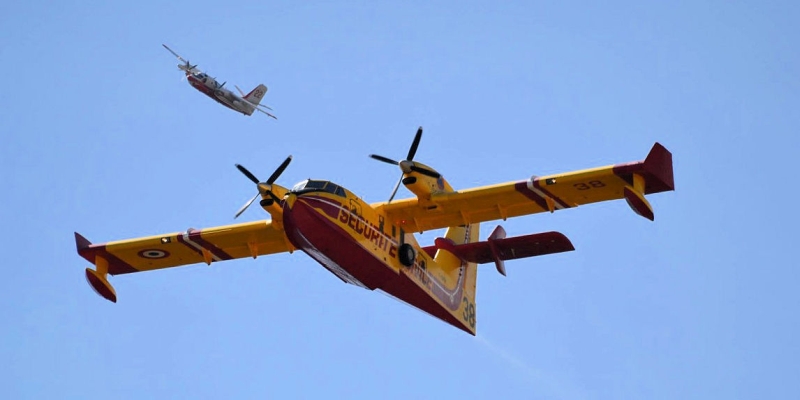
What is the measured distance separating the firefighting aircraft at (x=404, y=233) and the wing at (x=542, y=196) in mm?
24

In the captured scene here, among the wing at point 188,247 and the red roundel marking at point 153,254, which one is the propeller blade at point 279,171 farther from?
the red roundel marking at point 153,254

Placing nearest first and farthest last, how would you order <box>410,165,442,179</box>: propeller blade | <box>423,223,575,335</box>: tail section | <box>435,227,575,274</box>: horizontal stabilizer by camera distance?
1. <box>435,227,575,274</box>: horizontal stabilizer
2. <box>410,165,442,179</box>: propeller blade
3. <box>423,223,575,335</box>: tail section

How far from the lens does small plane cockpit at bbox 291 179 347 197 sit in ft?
82.6

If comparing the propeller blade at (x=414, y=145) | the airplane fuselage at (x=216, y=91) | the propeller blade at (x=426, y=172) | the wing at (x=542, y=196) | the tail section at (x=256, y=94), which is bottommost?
the wing at (x=542, y=196)

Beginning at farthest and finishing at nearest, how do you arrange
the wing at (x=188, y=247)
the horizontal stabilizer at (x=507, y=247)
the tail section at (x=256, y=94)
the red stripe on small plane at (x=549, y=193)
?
the tail section at (x=256, y=94), the wing at (x=188, y=247), the horizontal stabilizer at (x=507, y=247), the red stripe on small plane at (x=549, y=193)

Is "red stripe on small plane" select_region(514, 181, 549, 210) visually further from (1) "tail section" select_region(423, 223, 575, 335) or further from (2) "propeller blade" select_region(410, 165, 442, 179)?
(2) "propeller blade" select_region(410, 165, 442, 179)

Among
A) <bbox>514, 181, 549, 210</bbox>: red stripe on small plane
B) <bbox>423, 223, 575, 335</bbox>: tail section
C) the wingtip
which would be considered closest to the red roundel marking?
the wingtip

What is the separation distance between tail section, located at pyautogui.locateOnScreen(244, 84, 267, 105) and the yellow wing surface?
2093cm

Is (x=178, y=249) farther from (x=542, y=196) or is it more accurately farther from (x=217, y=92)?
(x=217, y=92)

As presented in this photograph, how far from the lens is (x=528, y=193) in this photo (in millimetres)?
26328

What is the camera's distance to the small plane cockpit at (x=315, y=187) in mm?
25188

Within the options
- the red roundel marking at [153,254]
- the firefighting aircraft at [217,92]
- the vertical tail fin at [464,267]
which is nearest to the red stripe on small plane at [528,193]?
the vertical tail fin at [464,267]

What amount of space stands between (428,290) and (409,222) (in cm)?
180

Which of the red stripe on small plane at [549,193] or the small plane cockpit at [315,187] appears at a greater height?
the red stripe on small plane at [549,193]
